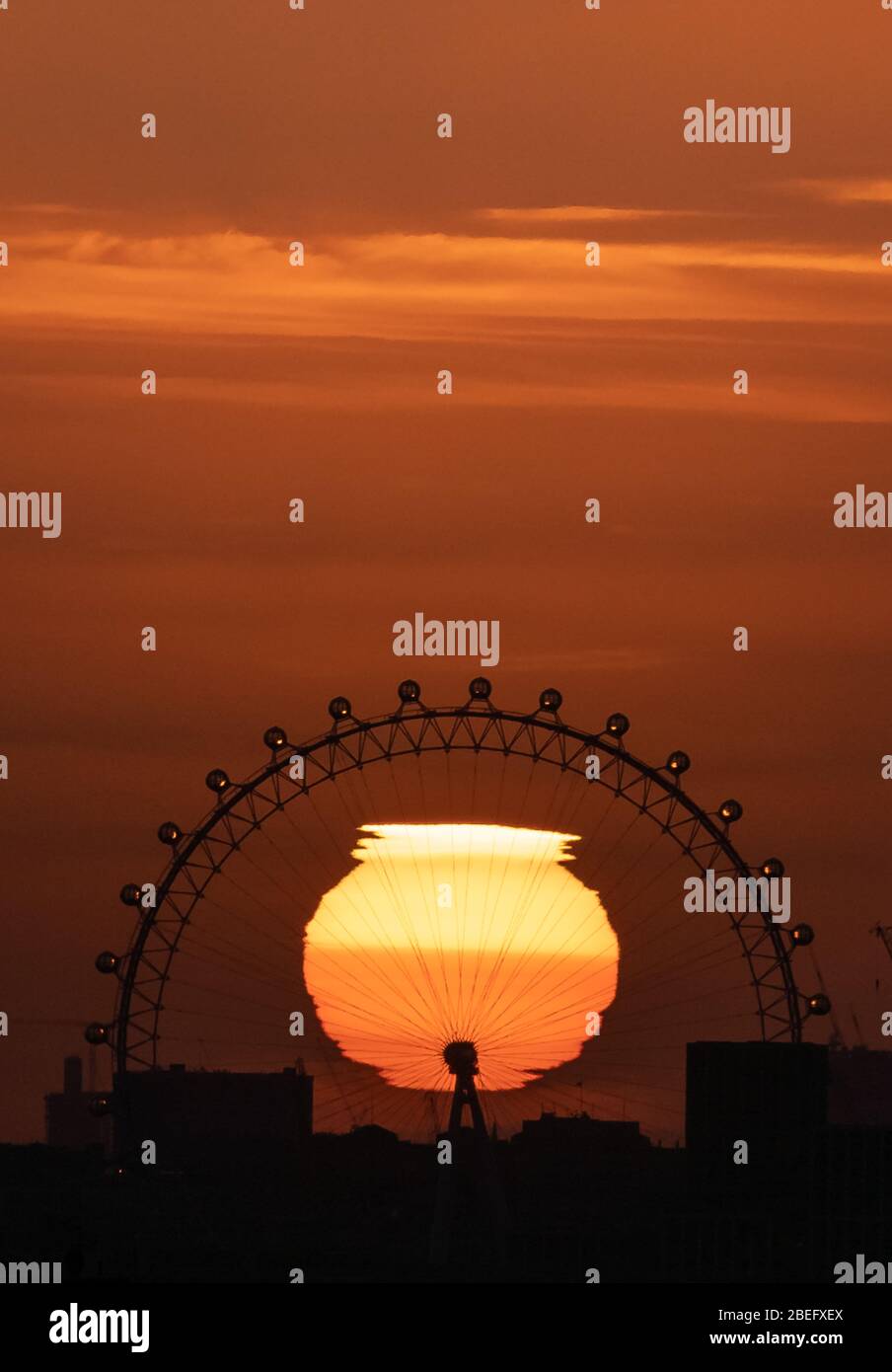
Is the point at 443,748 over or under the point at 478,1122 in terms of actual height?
over

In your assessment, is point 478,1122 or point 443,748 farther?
point 478,1122

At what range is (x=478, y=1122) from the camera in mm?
158750
